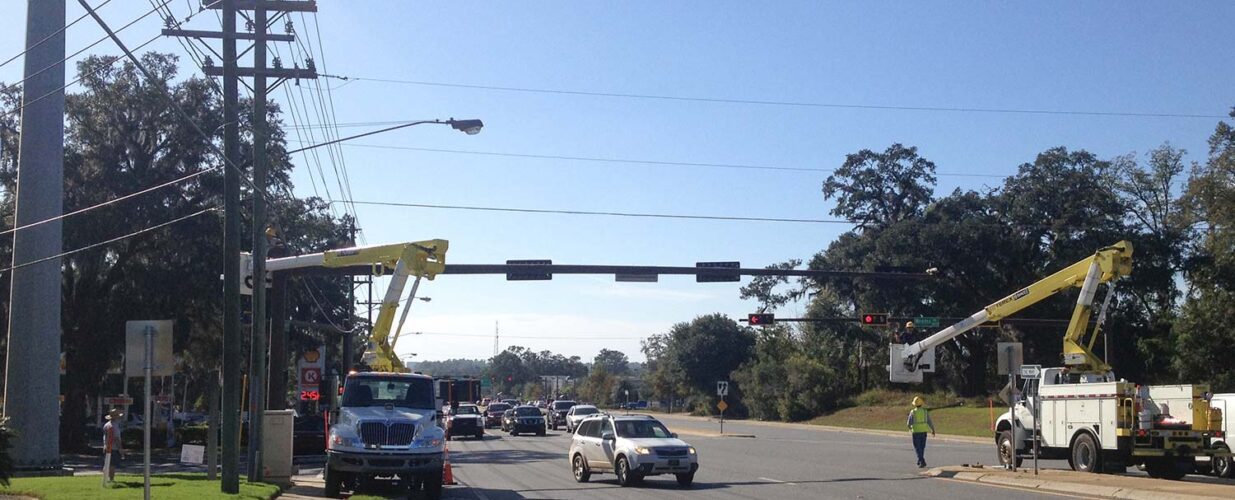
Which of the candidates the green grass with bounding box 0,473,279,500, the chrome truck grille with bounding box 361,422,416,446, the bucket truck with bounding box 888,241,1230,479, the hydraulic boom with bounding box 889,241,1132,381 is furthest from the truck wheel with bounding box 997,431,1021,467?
the green grass with bounding box 0,473,279,500

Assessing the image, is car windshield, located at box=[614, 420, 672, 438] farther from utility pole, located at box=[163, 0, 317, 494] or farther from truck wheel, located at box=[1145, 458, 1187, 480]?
truck wheel, located at box=[1145, 458, 1187, 480]

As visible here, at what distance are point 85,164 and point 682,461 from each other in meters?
27.4

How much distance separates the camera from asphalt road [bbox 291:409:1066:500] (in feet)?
72.5

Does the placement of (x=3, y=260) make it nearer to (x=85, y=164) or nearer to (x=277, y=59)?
(x=85, y=164)

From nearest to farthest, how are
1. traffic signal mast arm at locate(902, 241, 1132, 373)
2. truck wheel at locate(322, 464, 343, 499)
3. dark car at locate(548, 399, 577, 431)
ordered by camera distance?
truck wheel at locate(322, 464, 343, 499), traffic signal mast arm at locate(902, 241, 1132, 373), dark car at locate(548, 399, 577, 431)

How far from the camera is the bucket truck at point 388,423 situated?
21.5 meters

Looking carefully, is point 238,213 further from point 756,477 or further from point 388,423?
point 756,477

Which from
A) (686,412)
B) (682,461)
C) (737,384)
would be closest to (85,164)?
(682,461)

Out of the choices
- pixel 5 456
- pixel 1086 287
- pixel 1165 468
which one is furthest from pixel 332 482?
pixel 1086 287

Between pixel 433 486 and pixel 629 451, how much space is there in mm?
A: 4510

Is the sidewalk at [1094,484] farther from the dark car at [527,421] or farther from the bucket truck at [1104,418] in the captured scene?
the dark car at [527,421]

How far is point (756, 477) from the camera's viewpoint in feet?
87.8

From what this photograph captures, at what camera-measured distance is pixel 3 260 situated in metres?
39.2

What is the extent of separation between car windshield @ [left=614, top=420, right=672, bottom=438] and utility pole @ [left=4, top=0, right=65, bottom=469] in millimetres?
13480
